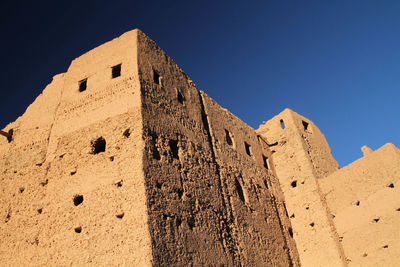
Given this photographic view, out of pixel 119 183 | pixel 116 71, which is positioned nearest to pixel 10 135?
pixel 116 71

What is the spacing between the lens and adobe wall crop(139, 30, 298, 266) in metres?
8.52

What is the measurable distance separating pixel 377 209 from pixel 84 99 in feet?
31.3

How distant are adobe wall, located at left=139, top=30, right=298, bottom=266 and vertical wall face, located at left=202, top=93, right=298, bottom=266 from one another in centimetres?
3

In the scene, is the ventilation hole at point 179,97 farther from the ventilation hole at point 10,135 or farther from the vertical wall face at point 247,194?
the ventilation hole at point 10,135

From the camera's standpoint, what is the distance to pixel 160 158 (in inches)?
366

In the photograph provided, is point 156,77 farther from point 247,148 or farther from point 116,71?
point 247,148

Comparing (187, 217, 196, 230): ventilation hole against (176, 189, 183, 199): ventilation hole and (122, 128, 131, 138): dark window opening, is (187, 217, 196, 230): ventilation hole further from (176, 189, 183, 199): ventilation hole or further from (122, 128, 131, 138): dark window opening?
(122, 128, 131, 138): dark window opening

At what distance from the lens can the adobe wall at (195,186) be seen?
27.9 ft

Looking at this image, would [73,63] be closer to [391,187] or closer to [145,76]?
[145,76]

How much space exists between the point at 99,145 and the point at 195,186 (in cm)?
268

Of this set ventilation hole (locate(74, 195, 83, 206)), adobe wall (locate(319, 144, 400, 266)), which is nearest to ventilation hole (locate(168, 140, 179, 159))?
ventilation hole (locate(74, 195, 83, 206))

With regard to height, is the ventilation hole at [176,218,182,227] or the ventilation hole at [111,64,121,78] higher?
the ventilation hole at [111,64,121,78]

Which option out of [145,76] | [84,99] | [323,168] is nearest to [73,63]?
[84,99]

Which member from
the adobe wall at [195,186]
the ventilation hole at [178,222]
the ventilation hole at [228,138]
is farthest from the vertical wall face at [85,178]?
the ventilation hole at [228,138]
